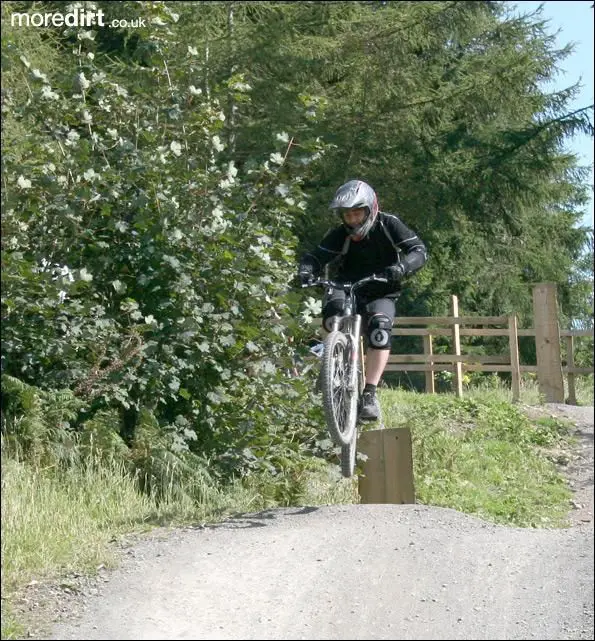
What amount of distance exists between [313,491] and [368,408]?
1.85 meters

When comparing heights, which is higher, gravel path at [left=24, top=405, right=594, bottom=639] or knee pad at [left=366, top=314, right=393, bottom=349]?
knee pad at [left=366, top=314, right=393, bottom=349]

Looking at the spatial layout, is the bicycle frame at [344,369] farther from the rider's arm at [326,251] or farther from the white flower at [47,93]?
the white flower at [47,93]

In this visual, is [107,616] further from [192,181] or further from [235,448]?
[192,181]

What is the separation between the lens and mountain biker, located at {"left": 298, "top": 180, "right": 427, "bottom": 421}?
852cm

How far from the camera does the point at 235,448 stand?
9984 millimetres

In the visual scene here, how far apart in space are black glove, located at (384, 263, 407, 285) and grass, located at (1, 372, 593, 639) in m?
2.22

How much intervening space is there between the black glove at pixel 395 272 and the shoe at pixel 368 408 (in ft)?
3.20

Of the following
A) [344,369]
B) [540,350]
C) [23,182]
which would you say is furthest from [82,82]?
[540,350]

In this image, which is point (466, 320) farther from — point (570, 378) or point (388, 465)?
point (388, 465)

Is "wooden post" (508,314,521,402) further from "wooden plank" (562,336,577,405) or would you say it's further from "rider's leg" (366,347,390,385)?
"rider's leg" (366,347,390,385)

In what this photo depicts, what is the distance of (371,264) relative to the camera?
8844mm

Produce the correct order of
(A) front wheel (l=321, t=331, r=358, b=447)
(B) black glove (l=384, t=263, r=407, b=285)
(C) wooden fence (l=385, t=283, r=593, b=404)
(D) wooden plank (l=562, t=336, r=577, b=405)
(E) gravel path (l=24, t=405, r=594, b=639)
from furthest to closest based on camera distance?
1. (D) wooden plank (l=562, t=336, r=577, b=405)
2. (C) wooden fence (l=385, t=283, r=593, b=404)
3. (B) black glove (l=384, t=263, r=407, b=285)
4. (A) front wheel (l=321, t=331, r=358, b=447)
5. (E) gravel path (l=24, t=405, r=594, b=639)

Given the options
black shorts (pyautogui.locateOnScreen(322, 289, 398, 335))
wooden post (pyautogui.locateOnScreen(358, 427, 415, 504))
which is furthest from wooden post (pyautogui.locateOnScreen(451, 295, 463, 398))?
black shorts (pyautogui.locateOnScreen(322, 289, 398, 335))

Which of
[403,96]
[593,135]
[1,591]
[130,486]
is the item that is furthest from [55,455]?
[593,135]
